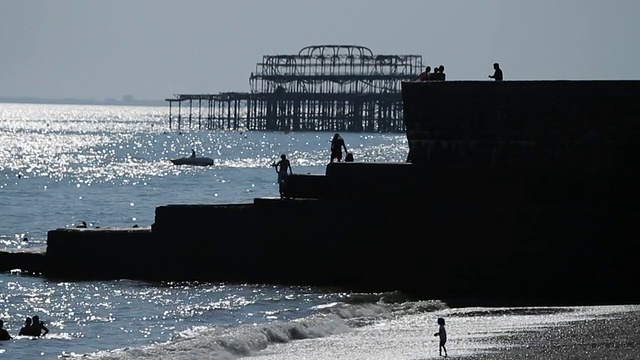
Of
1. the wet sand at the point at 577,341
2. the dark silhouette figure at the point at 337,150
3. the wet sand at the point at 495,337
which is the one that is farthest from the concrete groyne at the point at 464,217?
the wet sand at the point at 577,341

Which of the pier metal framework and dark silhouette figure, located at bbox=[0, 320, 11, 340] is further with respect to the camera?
the pier metal framework

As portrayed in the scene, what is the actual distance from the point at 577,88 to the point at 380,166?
3.70 meters

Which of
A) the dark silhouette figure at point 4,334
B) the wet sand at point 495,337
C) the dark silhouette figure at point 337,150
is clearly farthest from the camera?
the dark silhouette figure at point 337,150

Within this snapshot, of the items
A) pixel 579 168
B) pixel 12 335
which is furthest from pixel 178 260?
pixel 579 168

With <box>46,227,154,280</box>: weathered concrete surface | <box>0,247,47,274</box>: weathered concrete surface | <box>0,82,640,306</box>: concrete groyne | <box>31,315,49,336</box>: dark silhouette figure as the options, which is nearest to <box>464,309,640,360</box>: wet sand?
<box>0,82,640,306</box>: concrete groyne

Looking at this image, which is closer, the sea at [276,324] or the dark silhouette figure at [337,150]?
the sea at [276,324]

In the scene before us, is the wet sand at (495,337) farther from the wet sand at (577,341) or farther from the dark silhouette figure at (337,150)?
the dark silhouette figure at (337,150)

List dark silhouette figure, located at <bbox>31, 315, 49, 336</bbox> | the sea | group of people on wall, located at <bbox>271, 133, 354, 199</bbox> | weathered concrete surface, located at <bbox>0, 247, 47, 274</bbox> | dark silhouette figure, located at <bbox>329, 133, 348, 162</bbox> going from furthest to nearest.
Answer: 1. weathered concrete surface, located at <bbox>0, 247, 47, 274</bbox>
2. dark silhouette figure, located at <bbox>329, 133, 348, 162</bbox>
3. group of people on wall, located at <bbox>271, 133, 354, 199</bbox>
4. dark silhouette figure, located at <bbox>31, 315, 49, 336</bbox>
5. the sea

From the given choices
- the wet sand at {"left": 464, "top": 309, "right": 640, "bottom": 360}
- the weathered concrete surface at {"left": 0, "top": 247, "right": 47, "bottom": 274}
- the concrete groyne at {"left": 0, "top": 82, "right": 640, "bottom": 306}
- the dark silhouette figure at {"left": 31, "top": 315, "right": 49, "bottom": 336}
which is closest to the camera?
the wet sand at {"left": 464, "top": 309, "right": 640, "bottom": 360}

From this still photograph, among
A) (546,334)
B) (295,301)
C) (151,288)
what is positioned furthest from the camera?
(151,288)

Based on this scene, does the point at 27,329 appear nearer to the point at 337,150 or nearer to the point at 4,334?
the point at 4,334

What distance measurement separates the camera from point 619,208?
26391mm

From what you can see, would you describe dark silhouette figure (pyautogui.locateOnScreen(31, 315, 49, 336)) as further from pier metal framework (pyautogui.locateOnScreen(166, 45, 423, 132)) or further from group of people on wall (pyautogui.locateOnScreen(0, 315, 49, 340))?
pier metal framework (pyautogui.locateOnScreen(166, 45, 423, 132))

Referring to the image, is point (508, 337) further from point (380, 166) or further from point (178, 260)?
point (178, 260)
